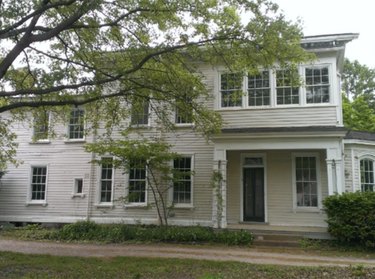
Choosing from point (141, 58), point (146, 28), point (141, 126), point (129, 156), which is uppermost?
point (146, 28)

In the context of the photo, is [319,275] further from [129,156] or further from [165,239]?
[129,156]

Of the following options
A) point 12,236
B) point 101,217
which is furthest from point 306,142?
point 12,236

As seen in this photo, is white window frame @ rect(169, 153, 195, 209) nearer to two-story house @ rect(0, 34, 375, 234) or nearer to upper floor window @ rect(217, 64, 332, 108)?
two-story house @ rect(0, 34, 375, 234)

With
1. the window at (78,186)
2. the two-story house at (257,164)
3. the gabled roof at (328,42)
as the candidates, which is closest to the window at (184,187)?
the two-story house at (257,164)

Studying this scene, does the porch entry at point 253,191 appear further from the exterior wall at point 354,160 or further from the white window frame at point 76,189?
the white window frame at point 76,189

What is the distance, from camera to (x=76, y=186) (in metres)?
18.6

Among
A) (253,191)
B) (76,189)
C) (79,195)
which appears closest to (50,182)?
(76,189)

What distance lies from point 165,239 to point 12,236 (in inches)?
274

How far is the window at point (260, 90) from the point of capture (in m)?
16.0

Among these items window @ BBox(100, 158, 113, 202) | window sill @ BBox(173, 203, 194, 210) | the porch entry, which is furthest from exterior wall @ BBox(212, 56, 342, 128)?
window @ BBox(100, 158, 113, 202)

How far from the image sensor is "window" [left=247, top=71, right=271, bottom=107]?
52.5 feet

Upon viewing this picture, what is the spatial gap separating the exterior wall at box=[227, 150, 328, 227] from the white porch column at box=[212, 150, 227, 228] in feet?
3.50

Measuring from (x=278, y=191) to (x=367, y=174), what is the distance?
4.32 metres

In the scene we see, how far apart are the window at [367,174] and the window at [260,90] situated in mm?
5167
